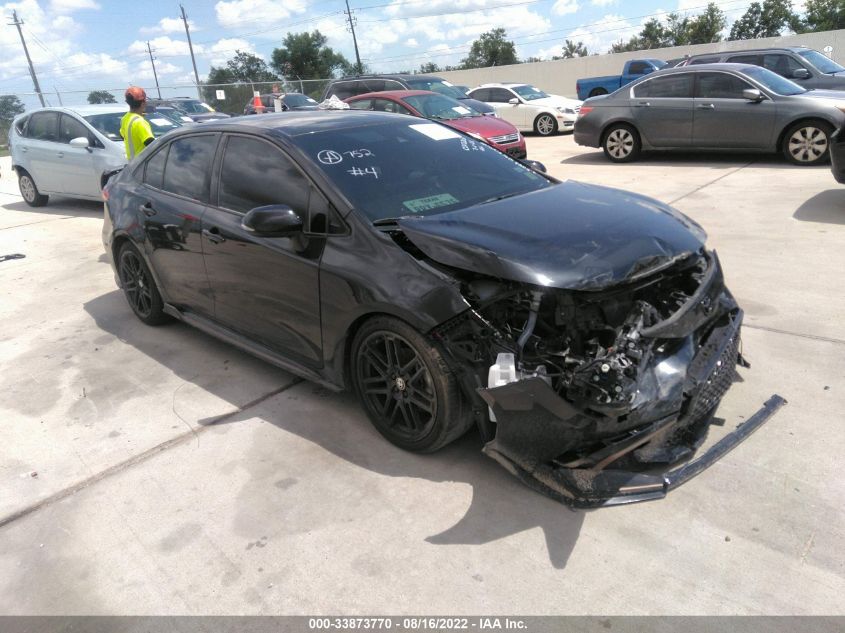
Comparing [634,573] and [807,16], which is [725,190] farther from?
[807,16]

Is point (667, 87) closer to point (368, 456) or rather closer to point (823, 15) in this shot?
point (368, 456)

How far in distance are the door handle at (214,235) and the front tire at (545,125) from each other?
14.2 m

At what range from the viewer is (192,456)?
11.5 feet

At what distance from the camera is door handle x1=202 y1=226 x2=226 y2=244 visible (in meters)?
4.06

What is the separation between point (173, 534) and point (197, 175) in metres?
2.45

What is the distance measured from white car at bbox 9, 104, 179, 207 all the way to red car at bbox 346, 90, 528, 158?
3838mm

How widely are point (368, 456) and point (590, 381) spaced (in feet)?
4.46

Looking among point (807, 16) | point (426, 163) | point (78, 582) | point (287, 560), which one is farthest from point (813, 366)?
point (807, 16)

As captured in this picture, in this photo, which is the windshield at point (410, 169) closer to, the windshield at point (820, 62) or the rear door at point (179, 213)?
the rear door at point (179, 213)

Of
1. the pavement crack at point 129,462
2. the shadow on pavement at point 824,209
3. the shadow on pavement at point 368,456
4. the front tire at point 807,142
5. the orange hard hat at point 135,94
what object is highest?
the orange hard hat at point 135,94

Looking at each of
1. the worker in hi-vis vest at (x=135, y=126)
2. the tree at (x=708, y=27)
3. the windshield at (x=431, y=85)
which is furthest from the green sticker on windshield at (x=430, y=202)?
the tree at (x=708, y=27)

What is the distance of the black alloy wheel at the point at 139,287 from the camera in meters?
5.11

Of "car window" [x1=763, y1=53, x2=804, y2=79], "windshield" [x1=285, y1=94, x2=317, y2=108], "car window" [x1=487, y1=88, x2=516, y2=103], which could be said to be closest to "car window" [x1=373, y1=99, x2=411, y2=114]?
"car window" [x1=487, y1=88, x2=516, y2=103]

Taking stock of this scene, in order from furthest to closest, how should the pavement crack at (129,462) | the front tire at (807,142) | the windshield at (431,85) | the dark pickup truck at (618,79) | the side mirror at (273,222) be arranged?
1. the dark pickup truck at (618,79)
2. the windshield at (431,85)
3. the front tire at (807,142)
4. the side mirror at (273,222)
5. the pavement crack at (129,462)
